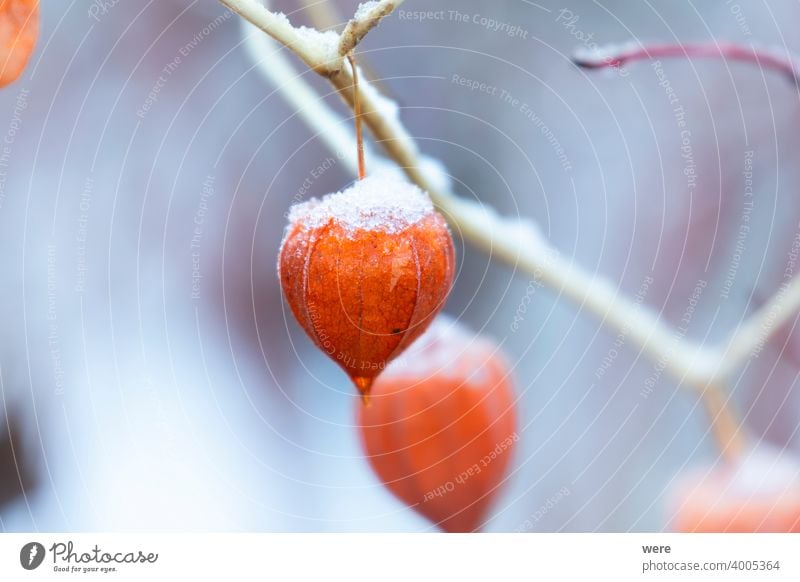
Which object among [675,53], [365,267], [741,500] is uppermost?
[675,53]

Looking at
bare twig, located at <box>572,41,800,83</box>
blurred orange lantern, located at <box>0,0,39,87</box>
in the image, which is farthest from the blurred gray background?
blurred orange lantern, located at <box>0,0,39,87</box>

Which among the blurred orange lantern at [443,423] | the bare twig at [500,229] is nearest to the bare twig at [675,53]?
the bare twig at [500,229]

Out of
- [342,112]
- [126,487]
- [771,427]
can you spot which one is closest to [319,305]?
[342,112]

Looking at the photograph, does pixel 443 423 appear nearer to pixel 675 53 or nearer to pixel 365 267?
pixel 365 267

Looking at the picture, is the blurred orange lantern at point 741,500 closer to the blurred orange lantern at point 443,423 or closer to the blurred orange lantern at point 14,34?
the blurred orange lantern at point 443,423

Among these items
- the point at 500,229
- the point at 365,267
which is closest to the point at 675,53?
the point at 500,229

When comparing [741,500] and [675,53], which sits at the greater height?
[675,53]

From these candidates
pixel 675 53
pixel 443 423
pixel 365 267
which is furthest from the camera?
pixel 675 53

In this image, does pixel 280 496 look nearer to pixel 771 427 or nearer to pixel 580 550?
pixel 580 550
